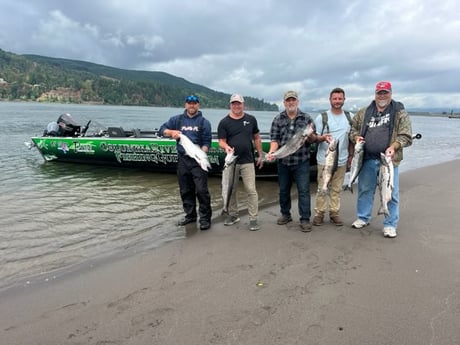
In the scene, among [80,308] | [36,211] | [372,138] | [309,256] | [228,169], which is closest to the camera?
[80,308]

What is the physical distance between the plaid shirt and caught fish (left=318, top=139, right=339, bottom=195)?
355 mm

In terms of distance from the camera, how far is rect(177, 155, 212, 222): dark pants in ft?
19.9

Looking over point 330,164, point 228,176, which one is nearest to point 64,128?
point 228,176

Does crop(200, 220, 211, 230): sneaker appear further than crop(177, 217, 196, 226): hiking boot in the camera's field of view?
No

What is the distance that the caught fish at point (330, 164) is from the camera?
544cm

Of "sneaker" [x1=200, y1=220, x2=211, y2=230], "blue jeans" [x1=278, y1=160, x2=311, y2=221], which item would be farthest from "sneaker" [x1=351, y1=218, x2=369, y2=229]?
"sneaker" [x1=200, y1=220, x2=211, y2=230]

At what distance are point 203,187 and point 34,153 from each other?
572 inches

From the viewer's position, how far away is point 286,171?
5.86 m

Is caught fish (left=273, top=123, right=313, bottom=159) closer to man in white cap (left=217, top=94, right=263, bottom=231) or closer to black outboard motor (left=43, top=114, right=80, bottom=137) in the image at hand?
man in white cap (left=217, top=94, right=263, bottom=231)

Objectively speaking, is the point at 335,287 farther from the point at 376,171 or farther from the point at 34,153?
the point at 34,153

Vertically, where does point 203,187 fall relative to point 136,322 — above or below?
above

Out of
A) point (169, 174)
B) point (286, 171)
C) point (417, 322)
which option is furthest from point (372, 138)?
point (169, 174)

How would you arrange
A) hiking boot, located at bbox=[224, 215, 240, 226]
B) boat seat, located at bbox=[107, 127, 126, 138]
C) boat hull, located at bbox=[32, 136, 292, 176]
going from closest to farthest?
hiking boot, located at bbox=[224, 215, 240, 226] → boat hull, located at bbox=[32, 136, 292, 176] → boat seat, located at bbox=[107, 127, 126, 138]

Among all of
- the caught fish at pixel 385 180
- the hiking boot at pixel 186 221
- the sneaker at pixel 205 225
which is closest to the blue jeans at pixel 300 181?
the caught fish at pixel 385 180
